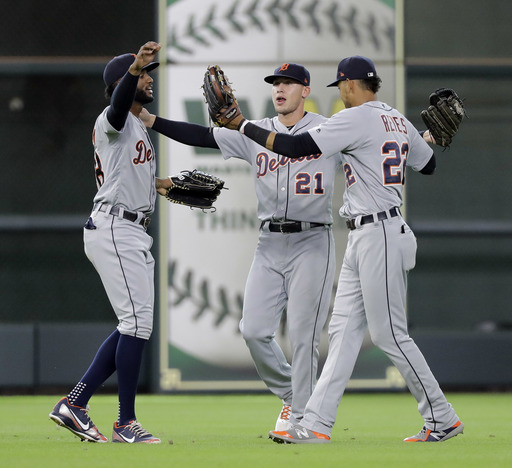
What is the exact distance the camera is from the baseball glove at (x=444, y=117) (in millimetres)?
6398

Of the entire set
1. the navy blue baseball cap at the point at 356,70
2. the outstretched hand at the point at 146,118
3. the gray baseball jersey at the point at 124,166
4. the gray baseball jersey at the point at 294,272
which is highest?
the navy blue baseball cap at the point at 356,70

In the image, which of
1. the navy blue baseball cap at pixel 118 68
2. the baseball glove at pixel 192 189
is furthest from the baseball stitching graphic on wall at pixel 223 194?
the navy blue baseball cap at pixel 118 68

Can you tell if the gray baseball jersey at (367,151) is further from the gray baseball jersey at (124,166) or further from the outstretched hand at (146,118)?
the outstretched hand at (146,118)

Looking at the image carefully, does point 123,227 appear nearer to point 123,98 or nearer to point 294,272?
point 123,98

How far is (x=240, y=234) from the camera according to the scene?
10469 mm

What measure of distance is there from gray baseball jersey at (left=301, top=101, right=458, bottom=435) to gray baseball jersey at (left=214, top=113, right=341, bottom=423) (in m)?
0.39

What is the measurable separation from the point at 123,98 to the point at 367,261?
1.48 metres

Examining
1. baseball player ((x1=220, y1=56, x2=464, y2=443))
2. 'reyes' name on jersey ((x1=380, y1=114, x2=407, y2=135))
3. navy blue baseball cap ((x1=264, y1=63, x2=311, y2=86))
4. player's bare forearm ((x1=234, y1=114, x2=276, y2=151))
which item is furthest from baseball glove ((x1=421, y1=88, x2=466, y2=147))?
player's bare forearm ((x1=234, y1=114, x2=276, y2=151))

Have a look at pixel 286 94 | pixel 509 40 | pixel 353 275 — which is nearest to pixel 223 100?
pixel 286 94

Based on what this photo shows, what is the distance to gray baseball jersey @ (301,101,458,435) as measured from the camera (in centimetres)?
584

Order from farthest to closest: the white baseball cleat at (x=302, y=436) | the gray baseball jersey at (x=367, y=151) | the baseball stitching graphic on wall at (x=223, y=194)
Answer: the baseball stitching graphic on wall at (x=223, y=194) < the gray baseball jersey at (x=367, y=151) < the white baseball cleat at (x=302, y=436)

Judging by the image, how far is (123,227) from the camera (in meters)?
6.03

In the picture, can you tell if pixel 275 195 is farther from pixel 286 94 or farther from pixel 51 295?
pixel 51 295

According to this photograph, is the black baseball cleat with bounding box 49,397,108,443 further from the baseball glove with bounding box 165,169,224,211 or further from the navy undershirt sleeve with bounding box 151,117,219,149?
the navy undershirt sleeve with bounding box 151,117,219,149
